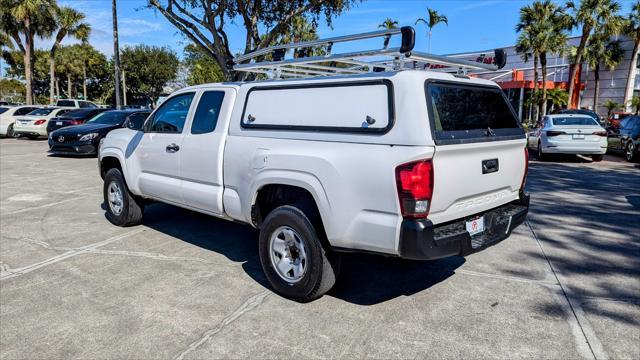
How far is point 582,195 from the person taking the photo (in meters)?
8.21

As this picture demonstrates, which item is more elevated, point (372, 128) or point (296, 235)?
point (372, 128)

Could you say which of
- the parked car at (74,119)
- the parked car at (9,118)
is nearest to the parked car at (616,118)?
the parked car at (74,119)

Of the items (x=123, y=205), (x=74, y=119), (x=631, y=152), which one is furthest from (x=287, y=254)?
(x=74, y=119)

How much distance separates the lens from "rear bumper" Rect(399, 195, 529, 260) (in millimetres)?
3123

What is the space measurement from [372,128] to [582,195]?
6.60 metres

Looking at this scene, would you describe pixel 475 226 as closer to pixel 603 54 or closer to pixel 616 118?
pixel 616 118

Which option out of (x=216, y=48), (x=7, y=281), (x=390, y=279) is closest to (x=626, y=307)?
(x=390, y=279)

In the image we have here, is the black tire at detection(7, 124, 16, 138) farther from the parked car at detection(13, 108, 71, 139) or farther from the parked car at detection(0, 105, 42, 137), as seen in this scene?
the parked car at detection(13, 108, 71, 139)

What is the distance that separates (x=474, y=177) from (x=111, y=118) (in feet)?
47.5

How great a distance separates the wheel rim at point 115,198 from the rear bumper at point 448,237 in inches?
171

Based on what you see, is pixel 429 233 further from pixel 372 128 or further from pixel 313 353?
pixel 313 353

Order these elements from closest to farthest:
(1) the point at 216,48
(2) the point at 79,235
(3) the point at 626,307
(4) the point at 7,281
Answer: (3) the point at 626,307
(4) the point at 7,281
(2) the point at 79,235
(1) the point at 216,48

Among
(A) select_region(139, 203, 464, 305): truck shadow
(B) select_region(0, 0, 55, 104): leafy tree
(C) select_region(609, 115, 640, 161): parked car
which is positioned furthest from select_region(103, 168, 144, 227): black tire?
(B) select_region(0, 0, 55, 104): leafy tree

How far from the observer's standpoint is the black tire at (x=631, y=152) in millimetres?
13450
